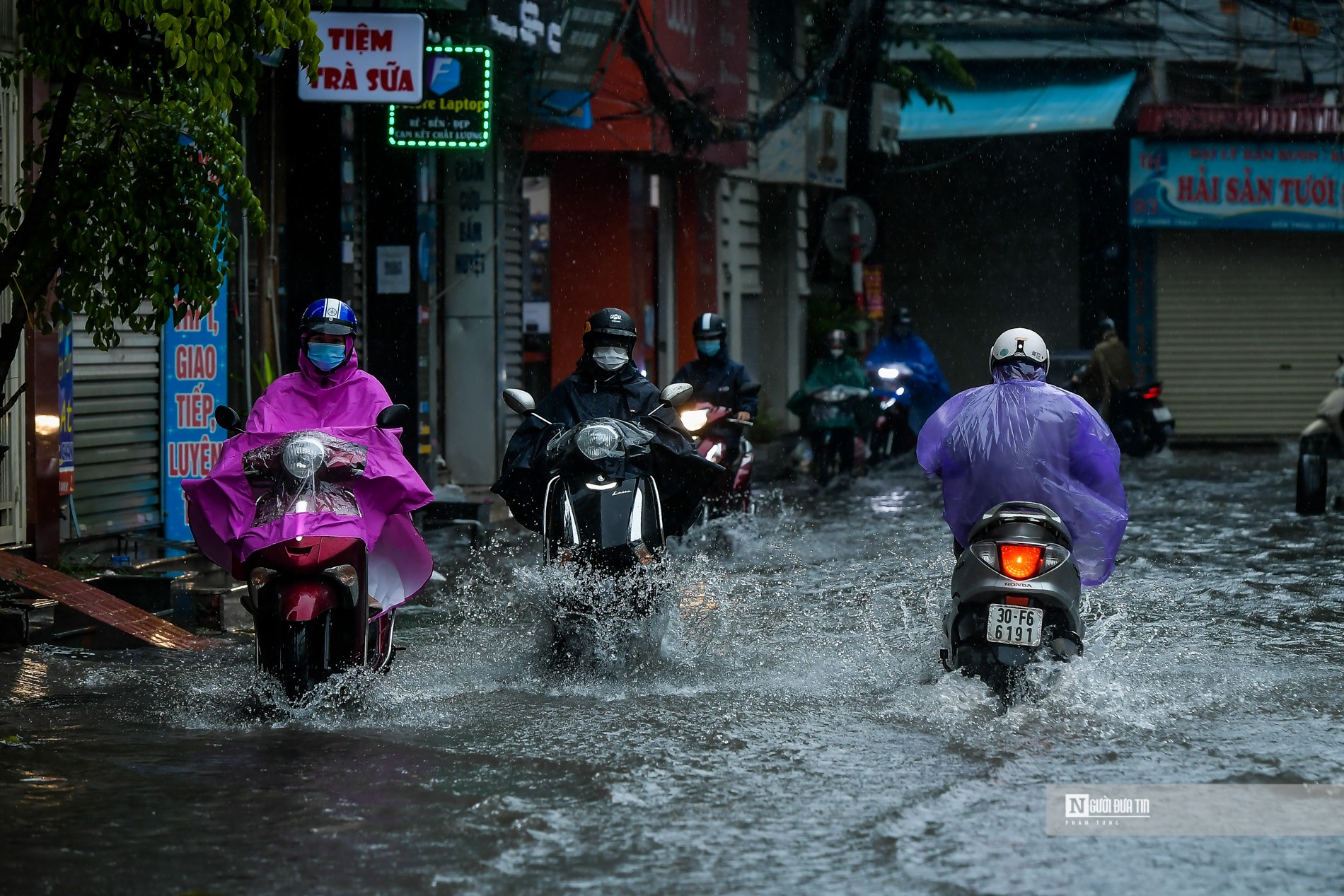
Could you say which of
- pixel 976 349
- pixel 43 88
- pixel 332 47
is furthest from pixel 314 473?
pixel 976 349

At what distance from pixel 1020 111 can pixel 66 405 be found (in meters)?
22.0

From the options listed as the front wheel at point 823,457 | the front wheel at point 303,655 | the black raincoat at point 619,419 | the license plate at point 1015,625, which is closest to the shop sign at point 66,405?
the black raincoat at point 619,419

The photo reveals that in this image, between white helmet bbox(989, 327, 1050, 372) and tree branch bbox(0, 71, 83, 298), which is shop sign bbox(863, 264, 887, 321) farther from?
white helmet bbox(989, 327, 1050, 372)

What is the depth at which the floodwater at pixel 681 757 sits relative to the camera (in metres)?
4.68

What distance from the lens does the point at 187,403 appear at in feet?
39.9

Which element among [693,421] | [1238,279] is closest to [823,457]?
[693,421]

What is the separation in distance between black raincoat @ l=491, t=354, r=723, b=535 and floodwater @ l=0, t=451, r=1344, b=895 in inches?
18.4

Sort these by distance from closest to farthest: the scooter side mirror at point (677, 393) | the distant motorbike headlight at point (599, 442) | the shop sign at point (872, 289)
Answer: the distant motorbike headlight at point (599, 442), the scooter side mirror at point (677, 393), the shop sign at point (872, 289)

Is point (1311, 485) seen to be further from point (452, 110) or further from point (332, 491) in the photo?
point (332, 491)

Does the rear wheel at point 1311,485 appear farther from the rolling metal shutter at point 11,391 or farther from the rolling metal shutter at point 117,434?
the rolling metal shutter at point 11,391

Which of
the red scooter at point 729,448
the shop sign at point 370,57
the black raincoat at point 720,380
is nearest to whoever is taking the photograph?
the red scooter at point 729,448

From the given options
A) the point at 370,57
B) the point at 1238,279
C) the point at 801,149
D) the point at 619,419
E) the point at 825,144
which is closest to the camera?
the point at 619,419

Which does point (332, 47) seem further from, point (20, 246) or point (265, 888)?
point (265, 888)

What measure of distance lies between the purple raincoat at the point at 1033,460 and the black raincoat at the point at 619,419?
1119 millimetres
